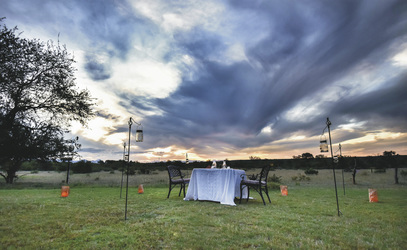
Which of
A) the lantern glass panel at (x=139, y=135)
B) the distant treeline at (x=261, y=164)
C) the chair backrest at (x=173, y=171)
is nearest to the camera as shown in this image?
the lantern glass panel at (x=139, y=135)

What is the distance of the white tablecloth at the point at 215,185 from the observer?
6240 mm

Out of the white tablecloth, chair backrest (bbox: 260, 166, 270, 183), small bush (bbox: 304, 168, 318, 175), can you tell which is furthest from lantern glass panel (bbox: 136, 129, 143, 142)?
small bush (bbox: 304, 168, 318, 175)

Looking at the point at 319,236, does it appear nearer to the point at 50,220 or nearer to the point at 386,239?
the point at 386,239

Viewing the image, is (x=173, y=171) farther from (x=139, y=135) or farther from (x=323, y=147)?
(x=323, y=147)

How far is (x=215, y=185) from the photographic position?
6.64 metres

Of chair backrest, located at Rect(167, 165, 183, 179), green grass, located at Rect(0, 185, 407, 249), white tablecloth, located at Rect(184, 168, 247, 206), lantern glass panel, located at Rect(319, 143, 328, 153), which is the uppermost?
lantern glass panel, located at Rect(319, 143, 328, 153)

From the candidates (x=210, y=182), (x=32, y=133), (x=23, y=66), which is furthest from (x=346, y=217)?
(x=32, y=133)

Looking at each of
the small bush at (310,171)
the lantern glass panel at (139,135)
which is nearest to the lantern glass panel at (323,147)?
the lantern glass panel at (139,135)

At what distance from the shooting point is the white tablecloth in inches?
246

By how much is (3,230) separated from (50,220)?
0.68 meters

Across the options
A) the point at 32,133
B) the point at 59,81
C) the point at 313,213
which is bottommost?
the point at 313,213

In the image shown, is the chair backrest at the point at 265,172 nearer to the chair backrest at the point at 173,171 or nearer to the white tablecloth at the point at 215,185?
the white tablecloth at the point at 215,185

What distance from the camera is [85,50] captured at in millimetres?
8086

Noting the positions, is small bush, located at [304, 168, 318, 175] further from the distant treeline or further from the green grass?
the green grass
